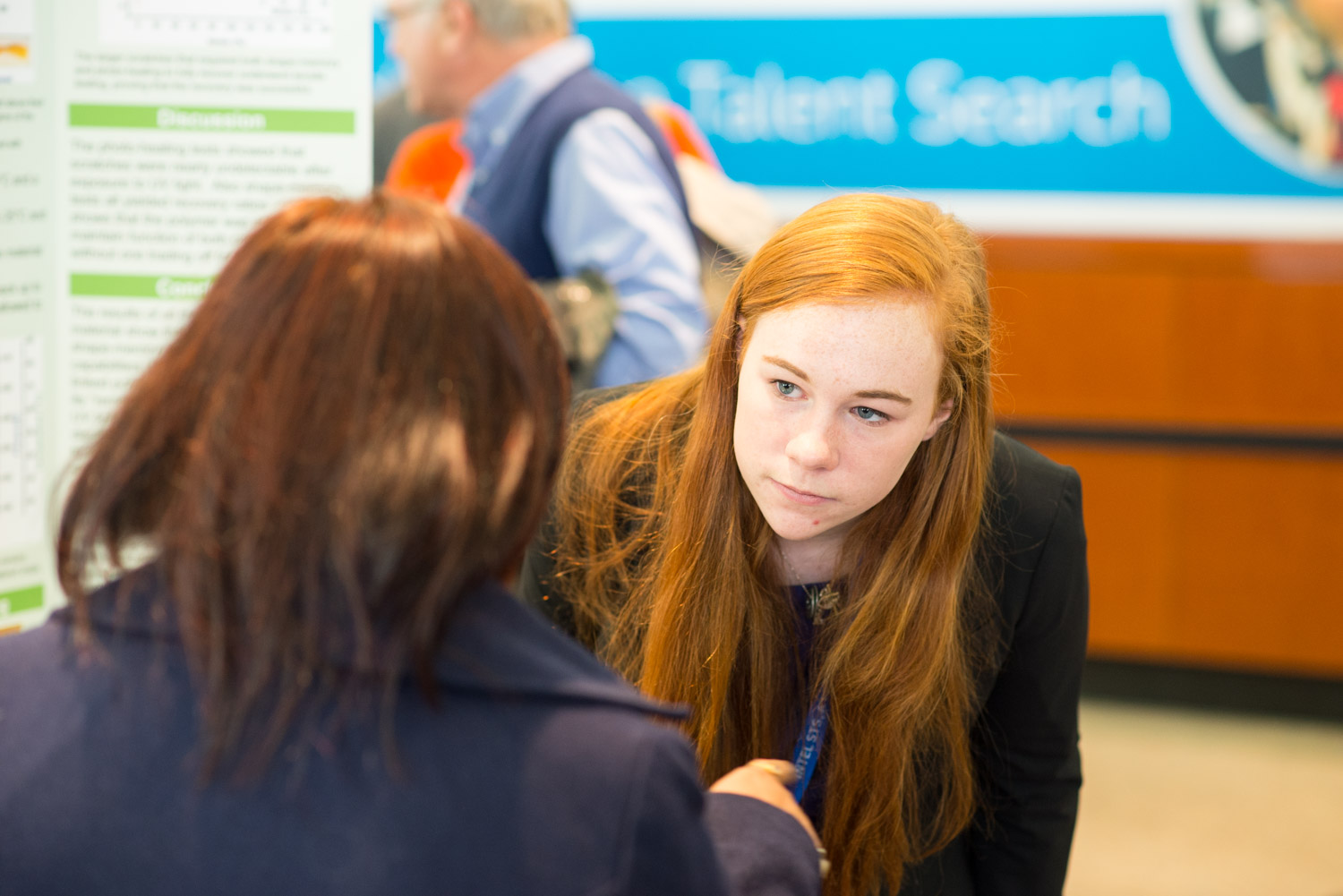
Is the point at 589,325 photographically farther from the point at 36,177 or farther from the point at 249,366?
the point at 249,366

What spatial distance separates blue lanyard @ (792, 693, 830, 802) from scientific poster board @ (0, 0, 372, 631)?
1.02 m

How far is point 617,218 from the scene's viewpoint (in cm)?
269

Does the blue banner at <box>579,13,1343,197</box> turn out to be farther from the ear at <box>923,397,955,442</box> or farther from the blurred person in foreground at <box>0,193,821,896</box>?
the blurred person in foreground at <box>0,193,821,896</box>

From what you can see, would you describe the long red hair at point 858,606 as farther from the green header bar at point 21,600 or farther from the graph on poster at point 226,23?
the green header bar at point 21,600

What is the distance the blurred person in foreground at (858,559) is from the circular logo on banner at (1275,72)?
2.40 meters

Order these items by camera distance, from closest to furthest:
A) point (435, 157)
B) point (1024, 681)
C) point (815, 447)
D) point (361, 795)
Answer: point (361, 795)
point (815, 447)
point (1024, 681)
point (435, 157)

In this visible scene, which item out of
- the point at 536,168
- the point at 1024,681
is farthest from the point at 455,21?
the point at 1024,681

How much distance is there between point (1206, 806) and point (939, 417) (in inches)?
98.1

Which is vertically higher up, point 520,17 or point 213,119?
point 520,17

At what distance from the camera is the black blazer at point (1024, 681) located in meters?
1.54

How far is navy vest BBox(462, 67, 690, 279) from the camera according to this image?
8.96 feet

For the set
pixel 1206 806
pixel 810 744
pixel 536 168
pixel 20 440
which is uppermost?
pixel 536 168

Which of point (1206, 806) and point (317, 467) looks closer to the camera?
point (317, 467)

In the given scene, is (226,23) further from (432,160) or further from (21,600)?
(432,160)
